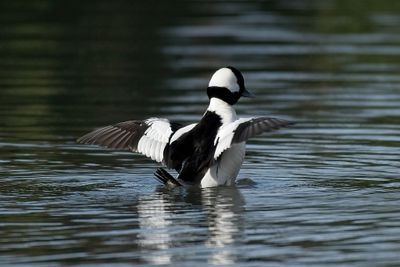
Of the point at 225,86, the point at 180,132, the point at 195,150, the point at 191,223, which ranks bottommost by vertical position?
the point at 191,223

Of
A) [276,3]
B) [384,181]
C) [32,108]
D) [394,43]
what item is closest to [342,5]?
[276,3]

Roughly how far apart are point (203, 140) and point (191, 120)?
13.3 feet

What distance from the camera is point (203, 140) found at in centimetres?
1178

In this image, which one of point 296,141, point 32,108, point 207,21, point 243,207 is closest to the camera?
point 243,207

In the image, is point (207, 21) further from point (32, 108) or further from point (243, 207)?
point (243, 207)

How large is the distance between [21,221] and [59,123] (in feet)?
18.7

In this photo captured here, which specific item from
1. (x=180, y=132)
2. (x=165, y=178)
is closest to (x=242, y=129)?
(x=165, y=178)

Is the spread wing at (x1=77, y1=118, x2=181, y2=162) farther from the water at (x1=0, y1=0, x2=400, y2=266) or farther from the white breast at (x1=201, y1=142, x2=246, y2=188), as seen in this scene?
the white breast at (x1=201, y1=142, x2=246, y2=188)

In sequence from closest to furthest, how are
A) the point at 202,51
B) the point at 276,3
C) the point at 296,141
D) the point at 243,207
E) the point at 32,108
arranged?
the point at 243,207 < the point at 296,141 < the point at 32,108 < the point at 202,51 < the point at 276,3

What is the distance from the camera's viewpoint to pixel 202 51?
2323 cm

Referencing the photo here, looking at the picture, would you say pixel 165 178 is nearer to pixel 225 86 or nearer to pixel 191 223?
pixel 225 86

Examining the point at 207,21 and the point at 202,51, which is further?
the point at 207,21

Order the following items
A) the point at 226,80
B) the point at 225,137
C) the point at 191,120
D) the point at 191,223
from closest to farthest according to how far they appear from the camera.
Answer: the point at 191,223 < the point at 225,137 < the point at 226,80 < the point at 191,120

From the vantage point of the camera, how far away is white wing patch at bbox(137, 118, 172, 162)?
478 inches
